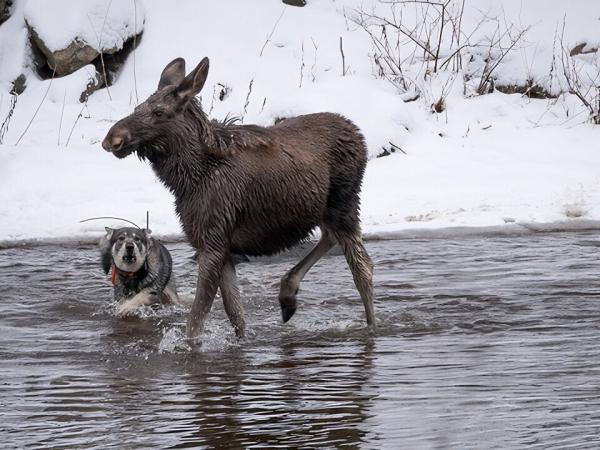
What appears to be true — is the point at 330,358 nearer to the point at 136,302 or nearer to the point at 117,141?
the point at 117,141

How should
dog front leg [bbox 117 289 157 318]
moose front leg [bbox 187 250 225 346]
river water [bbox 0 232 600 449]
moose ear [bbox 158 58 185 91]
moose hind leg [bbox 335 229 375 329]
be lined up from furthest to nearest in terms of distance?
dog front leg [bbox 117 289 157 318], moose hind leg [bbox 335 229 375 329], moose ear [bbox 158 58 185 91], moose front leg [bbox 187 250 225 346], river water [bbox 0 232 600 449]

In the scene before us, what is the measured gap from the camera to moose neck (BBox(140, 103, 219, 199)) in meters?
7.67

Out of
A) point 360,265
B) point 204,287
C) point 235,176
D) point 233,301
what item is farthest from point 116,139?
point 360,265

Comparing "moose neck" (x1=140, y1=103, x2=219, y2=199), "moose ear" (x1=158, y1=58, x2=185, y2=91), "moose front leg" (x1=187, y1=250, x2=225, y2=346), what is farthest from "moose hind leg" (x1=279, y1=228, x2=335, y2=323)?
"moose ear" (x1=158, y1=58, x2=185, y2=91)

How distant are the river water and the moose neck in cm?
109

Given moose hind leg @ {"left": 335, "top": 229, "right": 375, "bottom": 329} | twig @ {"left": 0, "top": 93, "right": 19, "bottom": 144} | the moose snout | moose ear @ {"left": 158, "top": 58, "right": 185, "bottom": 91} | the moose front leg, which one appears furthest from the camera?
twig @ {"left": 0, "top": 93, "right": 19, "bottom": 144}

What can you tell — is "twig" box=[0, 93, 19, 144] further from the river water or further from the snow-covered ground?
the river water

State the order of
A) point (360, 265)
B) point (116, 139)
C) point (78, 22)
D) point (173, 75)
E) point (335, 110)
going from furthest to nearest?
point (78, 22), point (335, 110), point (360, 265), point (173, 75), point (116, 139)

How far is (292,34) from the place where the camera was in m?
16.3

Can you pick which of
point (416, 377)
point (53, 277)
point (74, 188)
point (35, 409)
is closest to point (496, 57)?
point (74, 188)

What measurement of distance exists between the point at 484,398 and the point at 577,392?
51 centimetres

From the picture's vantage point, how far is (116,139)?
7.37 metres

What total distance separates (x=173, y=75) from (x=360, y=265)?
1.92 meters

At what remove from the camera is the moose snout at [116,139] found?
7363 mm
